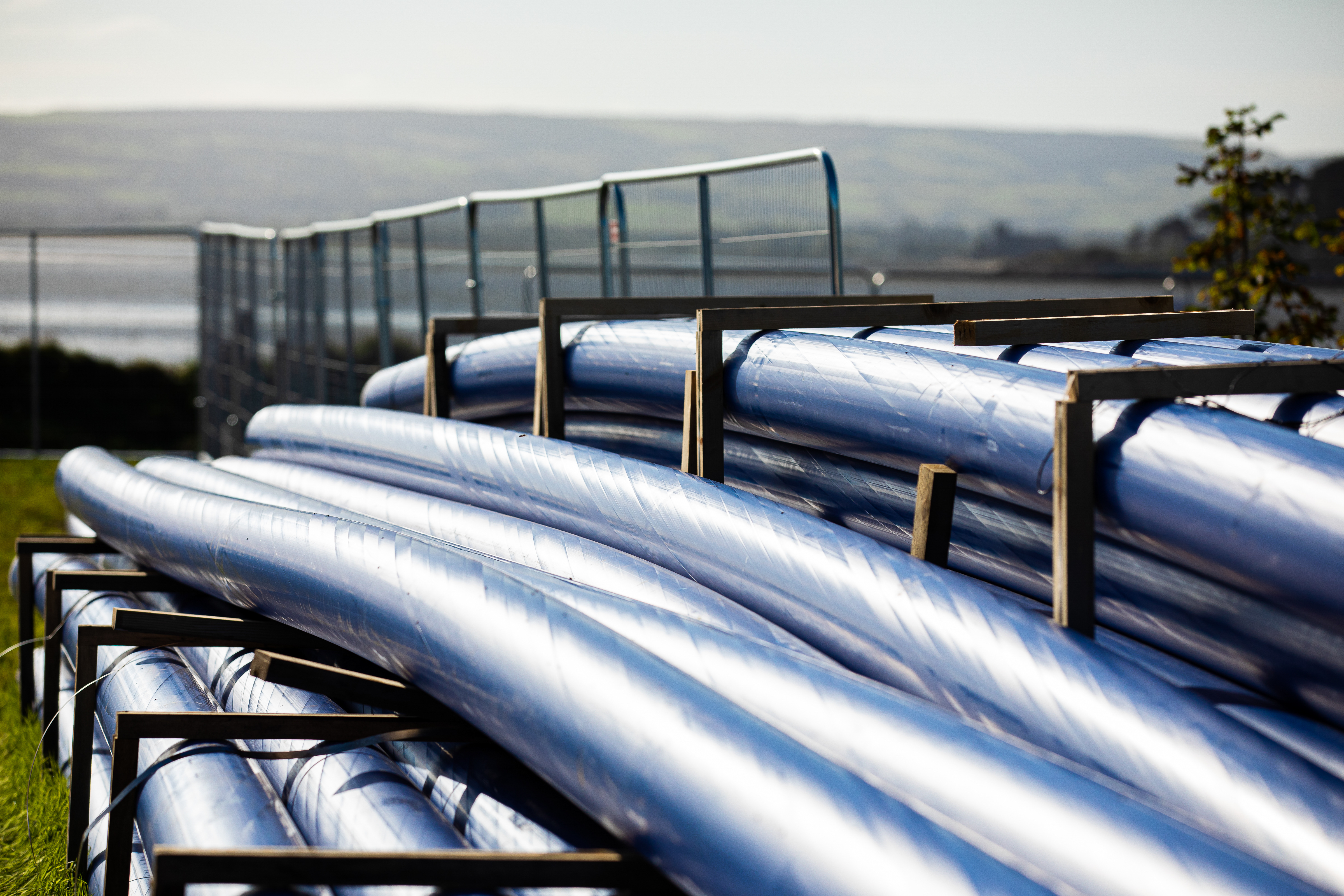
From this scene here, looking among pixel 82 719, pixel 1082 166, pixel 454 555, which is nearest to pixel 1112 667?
pixel 454 555

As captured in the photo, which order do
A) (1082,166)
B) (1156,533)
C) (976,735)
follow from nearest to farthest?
(976,735) < (1156,533) < (1082,166)

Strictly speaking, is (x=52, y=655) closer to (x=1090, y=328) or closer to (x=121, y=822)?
(x=121, y=822)

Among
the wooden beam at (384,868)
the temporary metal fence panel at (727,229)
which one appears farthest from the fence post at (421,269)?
the wooden beam at (384,868)

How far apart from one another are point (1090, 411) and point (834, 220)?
3.11 metres

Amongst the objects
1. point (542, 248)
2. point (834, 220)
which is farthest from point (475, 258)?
point (834, 220)

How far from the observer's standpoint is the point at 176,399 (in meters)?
15.3

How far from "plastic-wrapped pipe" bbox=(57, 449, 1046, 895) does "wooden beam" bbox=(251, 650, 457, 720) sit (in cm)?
7

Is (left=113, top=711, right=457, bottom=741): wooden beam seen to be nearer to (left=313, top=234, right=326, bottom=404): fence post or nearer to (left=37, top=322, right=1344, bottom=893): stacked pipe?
(left=37, top=322, right=1344, bottom=893): stacked pipe

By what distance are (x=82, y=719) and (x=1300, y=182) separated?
6.83 metres

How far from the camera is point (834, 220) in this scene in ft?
15.3

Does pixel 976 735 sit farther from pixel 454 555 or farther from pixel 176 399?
pixel 176 399

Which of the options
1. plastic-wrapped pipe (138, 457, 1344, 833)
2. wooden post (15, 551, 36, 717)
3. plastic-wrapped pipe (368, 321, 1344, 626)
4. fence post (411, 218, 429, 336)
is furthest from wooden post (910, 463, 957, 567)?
fence post (411, 218, 429, 336)

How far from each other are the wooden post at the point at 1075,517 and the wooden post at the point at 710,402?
3.36ft

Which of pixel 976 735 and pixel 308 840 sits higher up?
pixel 976 735
